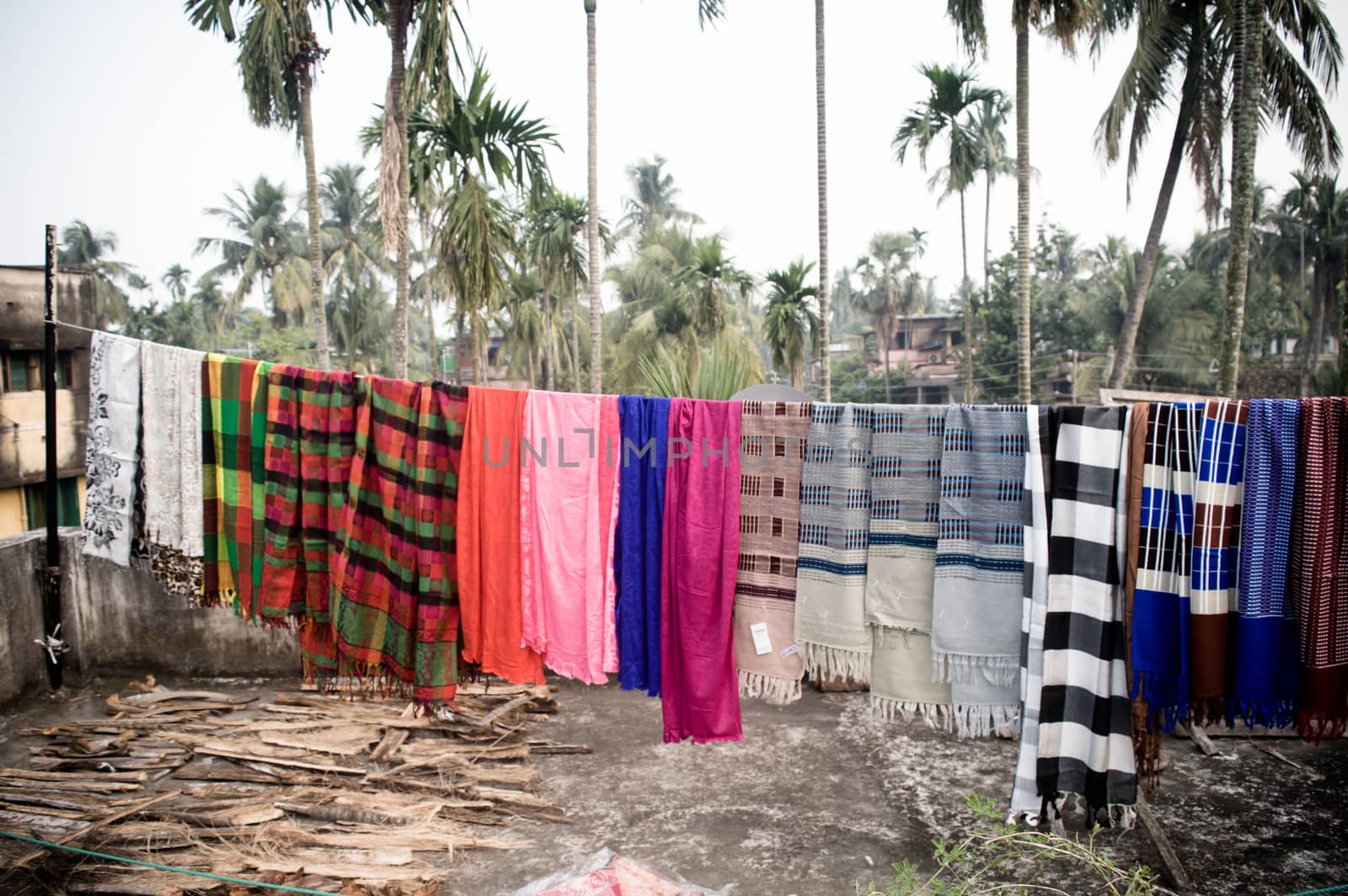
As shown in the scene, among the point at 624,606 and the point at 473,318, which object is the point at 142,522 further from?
the point at 473,318

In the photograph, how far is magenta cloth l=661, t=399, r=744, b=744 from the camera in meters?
2.92

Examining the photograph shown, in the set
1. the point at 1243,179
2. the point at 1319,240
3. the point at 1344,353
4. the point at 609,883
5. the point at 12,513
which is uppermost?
the point at 1319,240

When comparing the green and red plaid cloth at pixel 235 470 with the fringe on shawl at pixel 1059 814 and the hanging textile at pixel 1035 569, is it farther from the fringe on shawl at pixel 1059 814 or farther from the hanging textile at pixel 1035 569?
the fringe on shawl at pixel 1059 814

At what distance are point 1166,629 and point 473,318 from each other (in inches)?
332

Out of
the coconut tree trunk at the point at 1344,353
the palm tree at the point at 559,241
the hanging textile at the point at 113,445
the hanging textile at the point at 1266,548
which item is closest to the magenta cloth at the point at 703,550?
the hanging textile at the point at 1266,548

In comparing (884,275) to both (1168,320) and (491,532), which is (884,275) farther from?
(491,532)

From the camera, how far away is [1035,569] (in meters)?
2.63

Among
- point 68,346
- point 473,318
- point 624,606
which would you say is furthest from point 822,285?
point 68,346

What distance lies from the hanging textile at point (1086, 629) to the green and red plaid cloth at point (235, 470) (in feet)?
9.80

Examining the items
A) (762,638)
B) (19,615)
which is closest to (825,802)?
(762,638)

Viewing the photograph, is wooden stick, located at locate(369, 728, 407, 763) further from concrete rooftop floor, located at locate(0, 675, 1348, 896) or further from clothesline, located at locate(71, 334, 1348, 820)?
Result: clothesline, located at locate(71, 334, 1348, 820)

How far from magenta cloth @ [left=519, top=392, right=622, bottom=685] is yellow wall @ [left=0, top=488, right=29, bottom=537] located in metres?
11.6

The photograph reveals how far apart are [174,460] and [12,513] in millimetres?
10683

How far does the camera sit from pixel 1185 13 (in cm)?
1109
